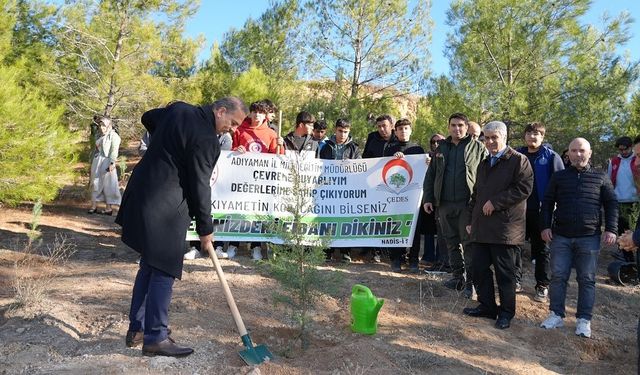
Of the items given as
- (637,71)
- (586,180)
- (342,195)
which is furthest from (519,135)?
(586,180)

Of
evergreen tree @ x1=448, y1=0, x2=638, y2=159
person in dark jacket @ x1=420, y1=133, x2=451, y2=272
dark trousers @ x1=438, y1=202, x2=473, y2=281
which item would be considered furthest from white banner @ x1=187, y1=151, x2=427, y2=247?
evergreen tree @ x1=448, y1=0, x2=638, y2=159

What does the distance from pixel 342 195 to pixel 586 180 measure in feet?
9.97

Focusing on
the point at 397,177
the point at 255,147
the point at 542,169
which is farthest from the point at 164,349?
the point at 542,169

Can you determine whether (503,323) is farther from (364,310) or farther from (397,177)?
(397,177)

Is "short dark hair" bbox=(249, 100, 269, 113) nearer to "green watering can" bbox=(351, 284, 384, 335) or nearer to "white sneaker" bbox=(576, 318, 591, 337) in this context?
"green watering can" bbox=(351, 284, 384, 335)

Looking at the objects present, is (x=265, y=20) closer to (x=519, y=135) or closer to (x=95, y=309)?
(x=519, y=135)

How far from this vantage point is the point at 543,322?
17.0 feet

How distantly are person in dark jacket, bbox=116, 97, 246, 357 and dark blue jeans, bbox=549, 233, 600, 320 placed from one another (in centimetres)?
338

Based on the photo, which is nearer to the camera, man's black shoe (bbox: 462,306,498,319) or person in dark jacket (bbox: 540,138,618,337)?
person in dark jacket (bbox: 540,138,618,337)

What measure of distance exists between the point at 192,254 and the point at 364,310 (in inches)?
118

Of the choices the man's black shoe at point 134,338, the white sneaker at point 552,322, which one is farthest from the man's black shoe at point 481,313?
the man's black shoe at point 134,338

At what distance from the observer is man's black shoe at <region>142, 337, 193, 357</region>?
3615mm

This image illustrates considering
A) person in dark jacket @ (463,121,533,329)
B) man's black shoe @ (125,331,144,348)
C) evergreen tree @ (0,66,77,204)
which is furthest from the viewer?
evergreen tree @ (0,66,77,204)

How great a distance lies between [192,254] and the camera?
21.9 feet
